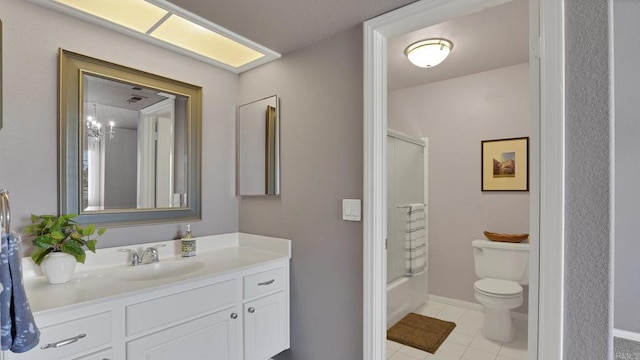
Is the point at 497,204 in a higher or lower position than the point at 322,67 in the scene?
lower

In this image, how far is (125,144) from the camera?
1.79 meters

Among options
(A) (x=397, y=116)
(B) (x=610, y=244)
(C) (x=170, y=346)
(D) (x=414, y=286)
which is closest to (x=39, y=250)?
(C) (x=170, y=346)

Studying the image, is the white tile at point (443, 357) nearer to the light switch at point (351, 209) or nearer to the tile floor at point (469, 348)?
the tile floor at point (469, 348)

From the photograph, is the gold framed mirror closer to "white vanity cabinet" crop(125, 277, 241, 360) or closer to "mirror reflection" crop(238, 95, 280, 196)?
"mirror reflection" crop(238, 95, 280, 196)

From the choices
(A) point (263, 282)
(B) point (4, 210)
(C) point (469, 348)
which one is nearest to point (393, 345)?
(C) point (469, 348)

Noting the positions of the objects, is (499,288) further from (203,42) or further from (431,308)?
(203,42)

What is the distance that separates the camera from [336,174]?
5.97 ft

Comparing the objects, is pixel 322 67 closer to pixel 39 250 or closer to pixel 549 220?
pixel 549 220

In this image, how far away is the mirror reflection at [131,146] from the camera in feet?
5.46

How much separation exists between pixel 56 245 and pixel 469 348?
2759 mm

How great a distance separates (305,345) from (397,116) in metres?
2.59

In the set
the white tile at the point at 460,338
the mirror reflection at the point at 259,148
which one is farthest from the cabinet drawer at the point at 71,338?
the white tile at the point at 460,338

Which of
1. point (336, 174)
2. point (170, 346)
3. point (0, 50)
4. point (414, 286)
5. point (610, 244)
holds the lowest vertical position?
point (414, 286)
